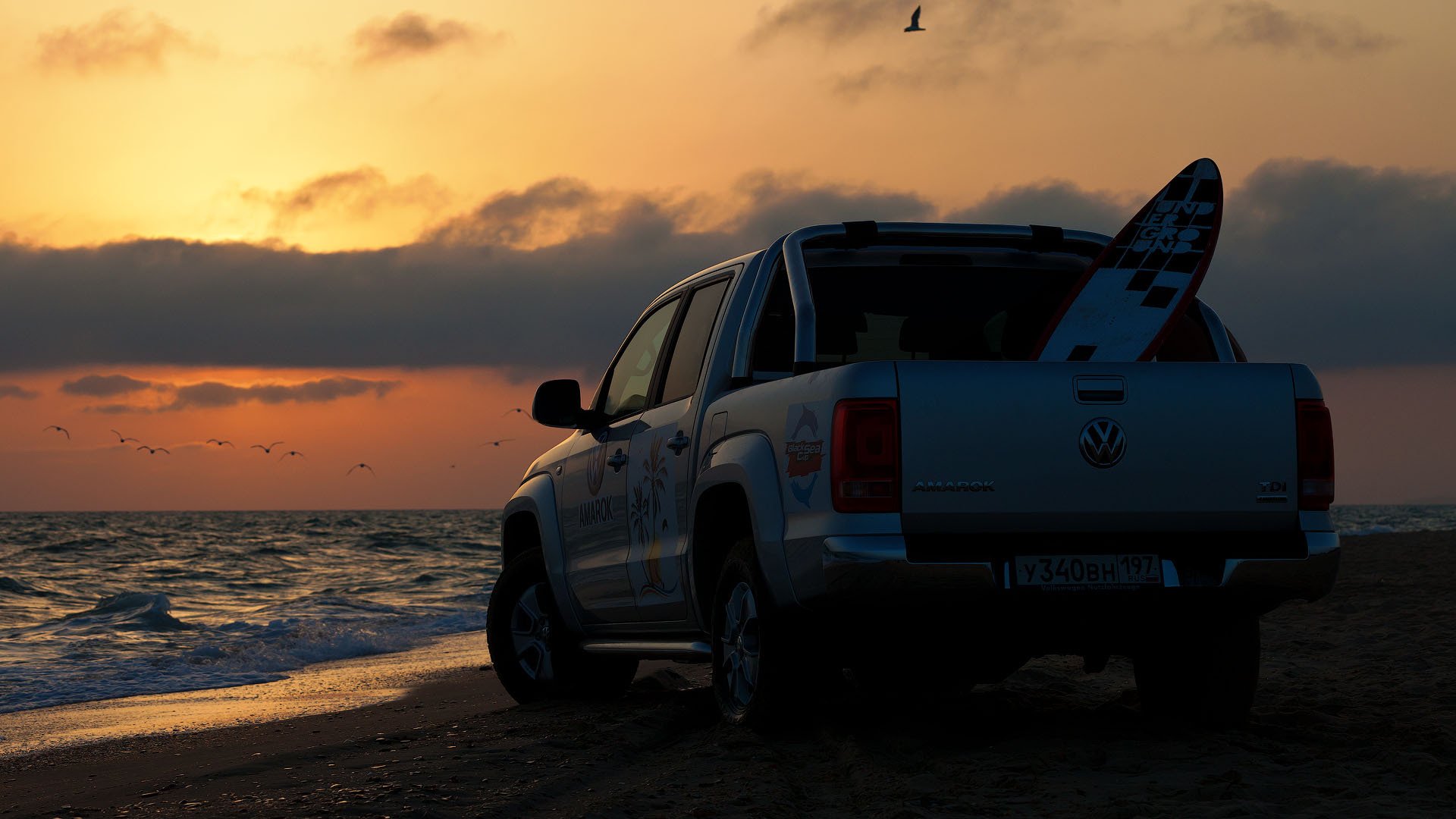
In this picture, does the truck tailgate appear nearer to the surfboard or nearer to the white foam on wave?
the surfboard

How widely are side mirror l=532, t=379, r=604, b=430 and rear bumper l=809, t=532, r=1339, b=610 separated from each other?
2329 millimetres

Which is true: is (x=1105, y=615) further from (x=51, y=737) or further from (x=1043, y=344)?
(x=51, y=737)

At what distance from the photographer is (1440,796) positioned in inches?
160

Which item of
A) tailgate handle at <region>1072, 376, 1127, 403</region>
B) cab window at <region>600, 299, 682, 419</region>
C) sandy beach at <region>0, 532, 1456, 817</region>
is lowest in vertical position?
sandy beach at <region>0, 532, 1456, 817</region>

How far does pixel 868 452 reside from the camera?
14.0 ft

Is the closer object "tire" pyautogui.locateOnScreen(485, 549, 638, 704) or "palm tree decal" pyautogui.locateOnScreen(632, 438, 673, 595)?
"palm tree decal" pyautogui.locateOnScreen(632, 438, 673, 595)

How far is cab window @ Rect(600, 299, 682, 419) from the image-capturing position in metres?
6.52

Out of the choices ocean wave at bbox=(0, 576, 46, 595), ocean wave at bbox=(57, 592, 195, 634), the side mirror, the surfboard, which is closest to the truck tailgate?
the surfboard

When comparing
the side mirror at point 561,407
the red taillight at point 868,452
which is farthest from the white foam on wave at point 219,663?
the red taillight at point 868,452

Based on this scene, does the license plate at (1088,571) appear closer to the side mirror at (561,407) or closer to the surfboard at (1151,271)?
the surfboard at (1151,271)

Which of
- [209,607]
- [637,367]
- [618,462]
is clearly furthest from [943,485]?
[209,607]

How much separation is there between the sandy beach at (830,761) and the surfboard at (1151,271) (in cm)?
141

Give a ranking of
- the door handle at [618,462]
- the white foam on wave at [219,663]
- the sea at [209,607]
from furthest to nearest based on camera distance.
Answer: the sea at [209,607] → the white foam on wave at [219,663] → the door handle at [618,462]

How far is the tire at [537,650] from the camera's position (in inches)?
281
